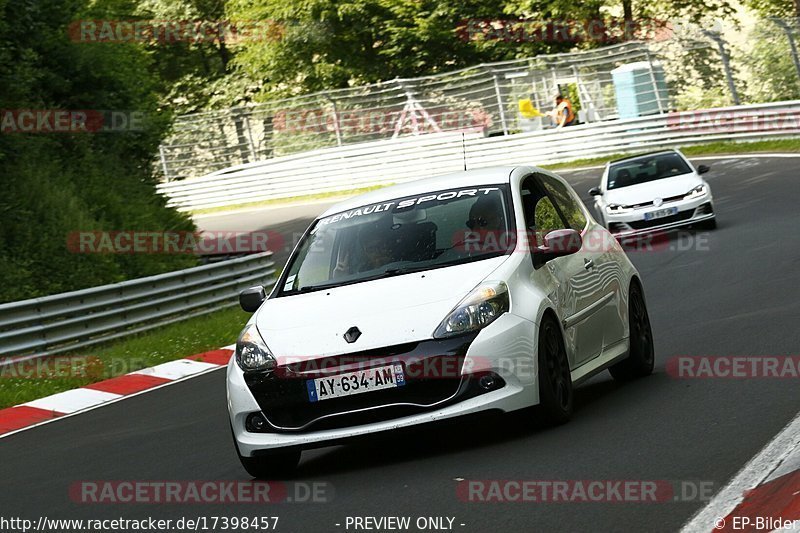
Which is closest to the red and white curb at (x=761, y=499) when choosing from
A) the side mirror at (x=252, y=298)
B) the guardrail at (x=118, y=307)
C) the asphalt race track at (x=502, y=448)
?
the asphalt race track at (x=502, y=448)

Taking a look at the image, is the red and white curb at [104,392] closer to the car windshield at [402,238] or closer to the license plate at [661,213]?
the car windshield at [402,238]

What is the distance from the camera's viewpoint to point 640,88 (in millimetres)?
39562

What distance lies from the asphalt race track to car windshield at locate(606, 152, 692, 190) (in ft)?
28.1

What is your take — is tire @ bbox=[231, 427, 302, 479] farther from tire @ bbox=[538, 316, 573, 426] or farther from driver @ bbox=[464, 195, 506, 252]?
driver @ bbox=[464, 195, 506, 252]

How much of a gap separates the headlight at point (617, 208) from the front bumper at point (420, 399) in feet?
47.2

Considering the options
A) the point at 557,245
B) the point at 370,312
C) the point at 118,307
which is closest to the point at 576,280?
the point at 557,245

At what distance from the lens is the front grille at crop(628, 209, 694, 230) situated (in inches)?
835

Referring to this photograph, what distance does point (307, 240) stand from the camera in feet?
29.0

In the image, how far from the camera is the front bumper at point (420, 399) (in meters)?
7.29

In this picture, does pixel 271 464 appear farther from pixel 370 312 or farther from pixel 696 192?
pixel 696 192

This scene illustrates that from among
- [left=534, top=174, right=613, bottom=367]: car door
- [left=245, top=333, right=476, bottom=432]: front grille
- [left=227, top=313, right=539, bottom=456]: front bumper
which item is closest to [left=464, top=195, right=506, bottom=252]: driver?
[left=534, top=174, right=613, bottom=367]: car door

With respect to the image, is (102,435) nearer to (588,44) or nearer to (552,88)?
(552,88)

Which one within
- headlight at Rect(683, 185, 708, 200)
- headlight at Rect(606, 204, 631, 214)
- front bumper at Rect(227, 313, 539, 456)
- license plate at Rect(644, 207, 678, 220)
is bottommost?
license plate at Rect(644, 207, 678, 220)

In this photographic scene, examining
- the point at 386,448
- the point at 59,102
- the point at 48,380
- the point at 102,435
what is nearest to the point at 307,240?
the point at 386,448
